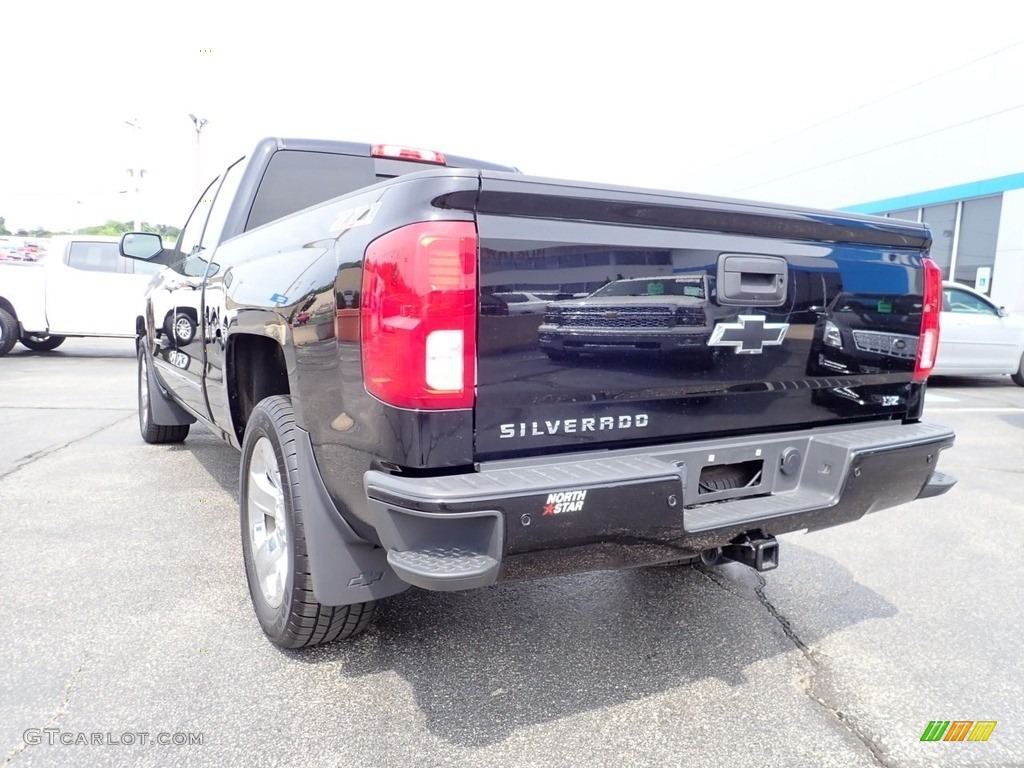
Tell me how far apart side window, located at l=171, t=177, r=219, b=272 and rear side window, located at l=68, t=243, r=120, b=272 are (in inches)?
312

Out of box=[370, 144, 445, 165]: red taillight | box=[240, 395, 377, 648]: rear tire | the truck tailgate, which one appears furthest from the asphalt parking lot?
box=[370, 144, 445, 165]: red taillight

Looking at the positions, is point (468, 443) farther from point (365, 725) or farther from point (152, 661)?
point (152, 661)

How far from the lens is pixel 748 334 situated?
2379mm

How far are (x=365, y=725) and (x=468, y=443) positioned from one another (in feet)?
3.22

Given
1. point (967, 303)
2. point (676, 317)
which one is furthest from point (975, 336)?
point (676, 317)

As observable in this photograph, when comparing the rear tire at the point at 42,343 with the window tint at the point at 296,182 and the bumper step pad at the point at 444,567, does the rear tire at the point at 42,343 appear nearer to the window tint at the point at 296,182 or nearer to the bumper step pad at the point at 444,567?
the window tint at the point at 296,182

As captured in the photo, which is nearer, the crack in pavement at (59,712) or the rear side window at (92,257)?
the crack in pavement at (59,712)

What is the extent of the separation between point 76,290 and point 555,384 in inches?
471

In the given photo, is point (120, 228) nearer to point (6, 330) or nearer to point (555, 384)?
point (6, 330)

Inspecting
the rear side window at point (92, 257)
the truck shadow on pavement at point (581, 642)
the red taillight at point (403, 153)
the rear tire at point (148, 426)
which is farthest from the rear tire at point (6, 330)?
the truck shadow on pavement at point (581, 642)

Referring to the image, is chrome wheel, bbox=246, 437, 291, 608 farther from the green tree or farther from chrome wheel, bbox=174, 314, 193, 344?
the green tree

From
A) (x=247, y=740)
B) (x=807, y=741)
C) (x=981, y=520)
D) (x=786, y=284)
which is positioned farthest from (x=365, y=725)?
(x=981, y=520)

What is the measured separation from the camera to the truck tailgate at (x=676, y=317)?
6.45 ft

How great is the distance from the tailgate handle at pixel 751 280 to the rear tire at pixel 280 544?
1.46 meters
